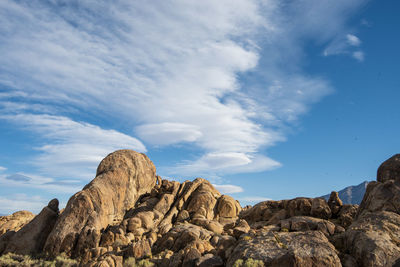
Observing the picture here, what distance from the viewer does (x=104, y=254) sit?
→ 37.0m

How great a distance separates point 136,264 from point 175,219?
58.3ft

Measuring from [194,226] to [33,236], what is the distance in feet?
76.4

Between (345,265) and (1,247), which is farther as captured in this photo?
(1,247)

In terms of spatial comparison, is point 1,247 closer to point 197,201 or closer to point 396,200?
point 197,201

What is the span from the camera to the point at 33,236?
44.6m

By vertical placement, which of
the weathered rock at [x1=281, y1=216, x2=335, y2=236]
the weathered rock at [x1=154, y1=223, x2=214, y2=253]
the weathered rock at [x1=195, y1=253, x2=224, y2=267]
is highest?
the weathered rock at [x1=281, y1=216, x2=335, y2=236]

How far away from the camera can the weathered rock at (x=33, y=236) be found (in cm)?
4367

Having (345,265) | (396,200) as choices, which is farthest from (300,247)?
(396,200)

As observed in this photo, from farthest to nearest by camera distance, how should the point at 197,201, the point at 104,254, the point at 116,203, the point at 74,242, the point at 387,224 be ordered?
the point at 197,201 → the point at 116,203 → the point at 74,242 → the point at 104,254 → the point at 387,224

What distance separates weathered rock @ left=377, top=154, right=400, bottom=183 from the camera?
44.5m

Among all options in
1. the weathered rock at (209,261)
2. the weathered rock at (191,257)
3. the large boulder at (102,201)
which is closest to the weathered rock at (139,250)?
the large boulder at (102,201)

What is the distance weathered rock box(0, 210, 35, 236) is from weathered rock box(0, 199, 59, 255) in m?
12.2

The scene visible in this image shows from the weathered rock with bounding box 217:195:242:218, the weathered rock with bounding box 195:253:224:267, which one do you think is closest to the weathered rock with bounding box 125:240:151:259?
the weathered rock with bounding box 195:253:224:267

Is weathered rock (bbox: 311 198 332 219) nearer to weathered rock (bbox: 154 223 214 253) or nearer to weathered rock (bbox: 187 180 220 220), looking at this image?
weathered rock (bbox: 154 223 214 253)
